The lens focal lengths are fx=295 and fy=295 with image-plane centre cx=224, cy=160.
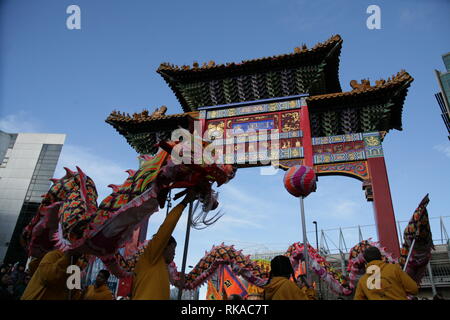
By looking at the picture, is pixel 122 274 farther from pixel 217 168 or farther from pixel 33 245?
pixel 217 168

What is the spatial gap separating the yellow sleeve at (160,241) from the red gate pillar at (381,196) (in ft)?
22.6

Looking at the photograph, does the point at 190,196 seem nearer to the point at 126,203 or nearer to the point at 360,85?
the point at 126,203

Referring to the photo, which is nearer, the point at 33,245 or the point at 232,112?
the point at 33,245

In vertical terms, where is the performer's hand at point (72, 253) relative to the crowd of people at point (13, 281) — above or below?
above

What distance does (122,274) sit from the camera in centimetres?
506

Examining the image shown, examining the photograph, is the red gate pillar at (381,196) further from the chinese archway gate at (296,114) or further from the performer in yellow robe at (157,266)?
→ the performer in yellow robe at (157,266)

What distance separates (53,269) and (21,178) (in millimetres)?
30118

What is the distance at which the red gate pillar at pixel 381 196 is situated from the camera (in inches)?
299

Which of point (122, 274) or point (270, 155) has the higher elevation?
point (270, 155)

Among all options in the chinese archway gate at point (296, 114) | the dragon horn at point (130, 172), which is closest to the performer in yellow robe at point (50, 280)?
the dragon horn at point (130, 172)

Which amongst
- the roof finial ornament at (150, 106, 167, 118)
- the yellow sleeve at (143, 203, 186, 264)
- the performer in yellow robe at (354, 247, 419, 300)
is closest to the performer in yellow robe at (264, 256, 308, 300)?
the performer in yellow robe at (354, 247, 419, 300)
